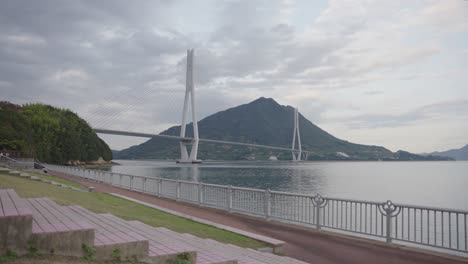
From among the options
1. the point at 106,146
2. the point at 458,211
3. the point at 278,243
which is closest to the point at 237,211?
the point at 278,243

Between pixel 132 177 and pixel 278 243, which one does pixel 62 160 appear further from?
pixel 278 243

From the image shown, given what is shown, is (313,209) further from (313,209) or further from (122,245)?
(122,245)

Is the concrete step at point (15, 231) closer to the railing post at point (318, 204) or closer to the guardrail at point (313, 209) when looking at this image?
the guardrail at point (313, 209)

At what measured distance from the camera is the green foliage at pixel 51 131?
166ft

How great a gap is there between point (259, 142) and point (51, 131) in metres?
107

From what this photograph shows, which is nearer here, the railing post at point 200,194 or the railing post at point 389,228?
the railing post at point 389,228

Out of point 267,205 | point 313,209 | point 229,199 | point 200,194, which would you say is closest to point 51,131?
point 200,194

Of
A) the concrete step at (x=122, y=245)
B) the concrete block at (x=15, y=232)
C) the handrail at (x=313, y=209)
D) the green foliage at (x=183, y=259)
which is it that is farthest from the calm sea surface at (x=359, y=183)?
the concrete block at (x=15, y=232)

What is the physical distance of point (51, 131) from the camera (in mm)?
74000

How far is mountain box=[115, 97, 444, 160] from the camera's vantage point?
16475 cm

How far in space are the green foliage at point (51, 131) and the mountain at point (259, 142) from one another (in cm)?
5990

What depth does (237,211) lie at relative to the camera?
47.1 ft

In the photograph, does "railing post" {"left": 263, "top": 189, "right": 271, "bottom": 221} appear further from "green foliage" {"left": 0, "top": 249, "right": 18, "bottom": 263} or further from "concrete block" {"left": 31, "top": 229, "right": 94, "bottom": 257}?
"green foliage" {"left": 0, "top": 249, "right": 18, "bottom": 263}

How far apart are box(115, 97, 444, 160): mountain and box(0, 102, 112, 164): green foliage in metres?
59.9
